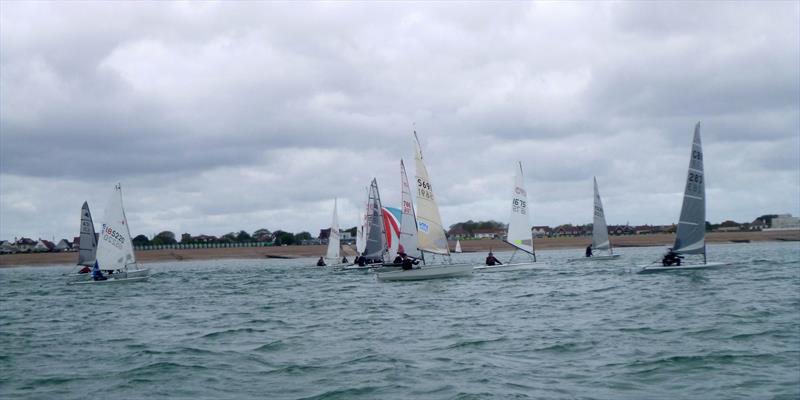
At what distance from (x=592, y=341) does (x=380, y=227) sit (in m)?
37.3

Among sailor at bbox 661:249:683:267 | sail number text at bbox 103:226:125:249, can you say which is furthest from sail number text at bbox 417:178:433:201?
sail number text at bbox 103:226:125:249

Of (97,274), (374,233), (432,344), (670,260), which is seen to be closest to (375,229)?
(374,233)

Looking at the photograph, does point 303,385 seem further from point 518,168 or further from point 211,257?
point 211,257

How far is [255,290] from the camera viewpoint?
3688 cm

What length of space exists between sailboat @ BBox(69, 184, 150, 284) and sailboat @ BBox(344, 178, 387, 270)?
15114mm

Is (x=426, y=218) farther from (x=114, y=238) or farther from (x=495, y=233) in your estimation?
(x=495, y=233)

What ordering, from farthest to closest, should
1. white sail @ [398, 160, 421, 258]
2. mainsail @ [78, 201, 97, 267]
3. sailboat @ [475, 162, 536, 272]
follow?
mainsail @ [78, 201, 97, 267] → sailboat @ [475, 162, 536, 272] → white sail @ [398, 160, 421, 258]

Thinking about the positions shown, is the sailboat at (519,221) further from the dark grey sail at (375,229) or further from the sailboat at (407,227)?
the dark grey sail at (375,229)

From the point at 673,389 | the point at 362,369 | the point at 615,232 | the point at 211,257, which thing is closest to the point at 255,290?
the point at 362,369

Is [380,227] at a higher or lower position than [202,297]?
higher

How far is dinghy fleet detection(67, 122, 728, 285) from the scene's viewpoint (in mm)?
35281

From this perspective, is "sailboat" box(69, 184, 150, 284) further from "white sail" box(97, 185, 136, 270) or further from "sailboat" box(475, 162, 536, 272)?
"sailboat" box(475, 162, 536, 272)

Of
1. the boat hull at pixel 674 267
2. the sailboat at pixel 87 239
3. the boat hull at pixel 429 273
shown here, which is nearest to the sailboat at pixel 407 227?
the boat hull at pixel 429 273

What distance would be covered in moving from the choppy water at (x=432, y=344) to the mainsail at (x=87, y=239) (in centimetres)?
2230
